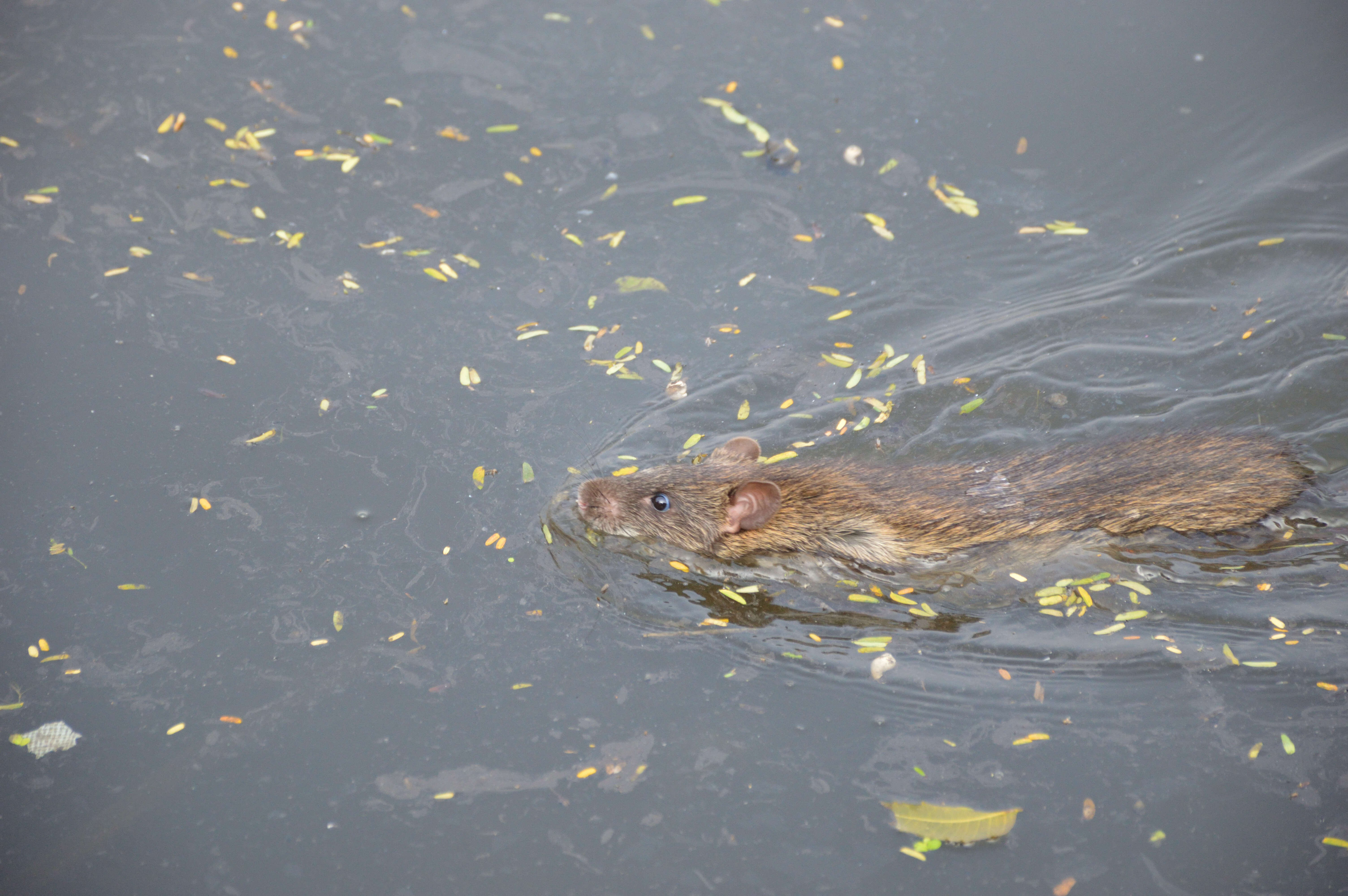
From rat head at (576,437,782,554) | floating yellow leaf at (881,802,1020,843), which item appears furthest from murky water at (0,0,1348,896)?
rat head at (576,437,782,554)

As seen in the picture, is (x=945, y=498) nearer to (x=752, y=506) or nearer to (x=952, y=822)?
(x=752, y=506)

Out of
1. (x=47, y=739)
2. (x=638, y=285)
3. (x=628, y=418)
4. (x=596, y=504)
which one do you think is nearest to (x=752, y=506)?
(x=596, y=504)

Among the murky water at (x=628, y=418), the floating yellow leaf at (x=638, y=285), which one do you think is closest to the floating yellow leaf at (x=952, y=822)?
the murky water at (x=628, y=418)

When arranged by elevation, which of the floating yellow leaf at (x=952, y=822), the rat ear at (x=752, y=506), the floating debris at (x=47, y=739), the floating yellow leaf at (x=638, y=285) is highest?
the floating yellow leaf at (x=638, y=285)

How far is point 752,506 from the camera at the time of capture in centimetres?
629

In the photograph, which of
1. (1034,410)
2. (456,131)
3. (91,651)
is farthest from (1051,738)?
(456,131)

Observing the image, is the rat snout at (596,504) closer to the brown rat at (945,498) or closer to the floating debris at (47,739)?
the brown rat at (945,498)

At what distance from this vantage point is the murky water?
195 inches

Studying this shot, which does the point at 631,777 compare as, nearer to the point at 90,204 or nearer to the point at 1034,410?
the point at 1034,410

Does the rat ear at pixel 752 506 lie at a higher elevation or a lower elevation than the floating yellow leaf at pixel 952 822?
higher

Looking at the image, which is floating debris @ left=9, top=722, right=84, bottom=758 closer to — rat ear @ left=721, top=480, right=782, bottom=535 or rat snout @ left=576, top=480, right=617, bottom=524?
rat snout @ left=576, top=480, right=617, bottom=524

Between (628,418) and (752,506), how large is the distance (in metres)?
1.23

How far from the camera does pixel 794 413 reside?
23.2 ft

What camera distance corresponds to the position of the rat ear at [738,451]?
6660 millimetres
